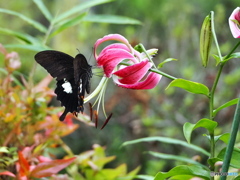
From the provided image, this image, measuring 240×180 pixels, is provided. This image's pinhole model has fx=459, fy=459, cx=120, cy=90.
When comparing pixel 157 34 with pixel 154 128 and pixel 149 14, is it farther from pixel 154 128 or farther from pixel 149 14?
pixel 154 128

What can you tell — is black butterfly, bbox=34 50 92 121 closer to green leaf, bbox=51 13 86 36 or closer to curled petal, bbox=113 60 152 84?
curled petal, bbox=113 60 152 84

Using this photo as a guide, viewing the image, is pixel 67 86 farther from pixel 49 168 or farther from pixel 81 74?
pixel 49 168

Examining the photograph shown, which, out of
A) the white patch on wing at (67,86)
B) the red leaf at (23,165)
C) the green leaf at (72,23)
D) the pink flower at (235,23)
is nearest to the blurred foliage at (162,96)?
the green leaf at (72,23)

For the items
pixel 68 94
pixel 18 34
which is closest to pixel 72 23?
pixel 18 34

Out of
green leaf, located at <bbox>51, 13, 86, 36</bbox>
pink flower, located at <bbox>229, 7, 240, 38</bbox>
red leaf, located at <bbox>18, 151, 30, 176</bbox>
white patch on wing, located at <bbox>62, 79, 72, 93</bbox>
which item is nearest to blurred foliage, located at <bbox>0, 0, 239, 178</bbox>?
green leaf, located at <bbox>51, 13, 86, 36</bbox>

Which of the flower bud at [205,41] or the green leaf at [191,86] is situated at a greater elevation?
the flower bud at [205,41]

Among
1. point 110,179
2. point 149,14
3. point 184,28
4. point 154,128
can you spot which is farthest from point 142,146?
point 110,179

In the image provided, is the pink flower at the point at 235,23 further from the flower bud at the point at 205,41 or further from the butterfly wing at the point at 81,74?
the butterfly wing at the point at 81,74
